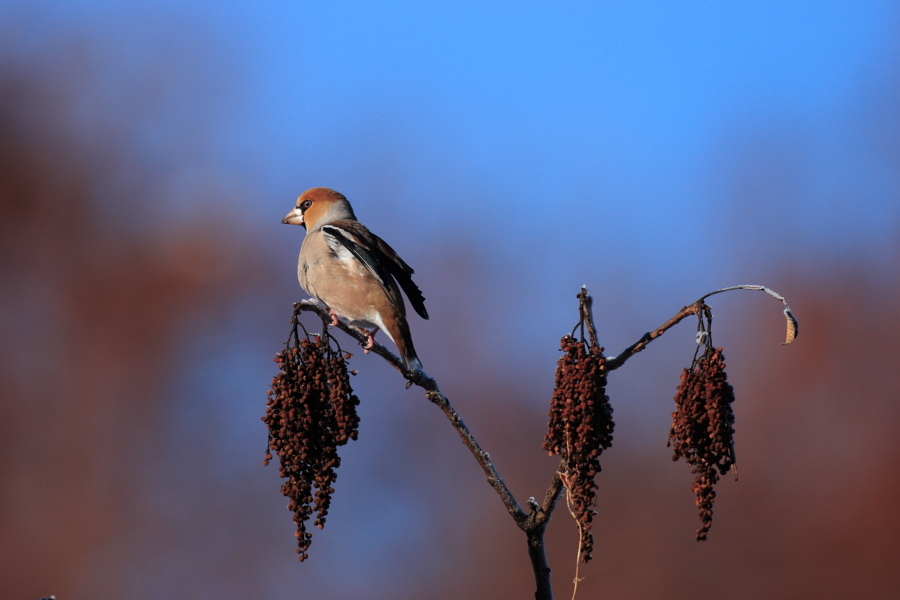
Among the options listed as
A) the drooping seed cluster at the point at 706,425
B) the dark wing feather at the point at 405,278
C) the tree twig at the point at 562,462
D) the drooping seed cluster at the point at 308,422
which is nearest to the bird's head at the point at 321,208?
the dark wing feather at the point at 405,278

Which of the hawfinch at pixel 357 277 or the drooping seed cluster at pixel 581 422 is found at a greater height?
the hawfinch at pixel 357 277

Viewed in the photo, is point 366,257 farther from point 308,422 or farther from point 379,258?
point 308,422

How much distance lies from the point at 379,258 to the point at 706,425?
6.92ft

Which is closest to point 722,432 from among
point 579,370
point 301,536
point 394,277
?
point 579,370

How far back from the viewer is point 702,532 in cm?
215

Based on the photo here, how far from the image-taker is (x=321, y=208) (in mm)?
4895

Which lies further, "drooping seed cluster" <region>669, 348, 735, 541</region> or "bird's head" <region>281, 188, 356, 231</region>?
"bird's head" <region>281, 188, 356, 231</region>

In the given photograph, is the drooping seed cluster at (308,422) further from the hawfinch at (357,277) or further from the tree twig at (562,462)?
the hawfinch at (357,277)

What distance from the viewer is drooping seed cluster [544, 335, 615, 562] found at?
2221 millimetres

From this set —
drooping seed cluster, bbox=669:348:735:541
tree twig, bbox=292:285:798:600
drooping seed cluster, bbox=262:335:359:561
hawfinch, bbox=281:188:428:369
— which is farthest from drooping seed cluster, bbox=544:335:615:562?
hawfinch, bbox=281:188:428:369

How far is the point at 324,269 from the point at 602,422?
2.26m

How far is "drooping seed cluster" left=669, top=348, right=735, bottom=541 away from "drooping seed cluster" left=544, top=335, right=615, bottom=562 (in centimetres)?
21

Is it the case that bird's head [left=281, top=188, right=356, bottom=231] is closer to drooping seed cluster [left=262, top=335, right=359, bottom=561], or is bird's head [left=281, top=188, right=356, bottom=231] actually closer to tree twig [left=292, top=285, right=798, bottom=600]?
tree twig [left=292, top=285, right=798, bottom=600]

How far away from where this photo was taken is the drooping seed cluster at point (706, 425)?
7.29 ft
